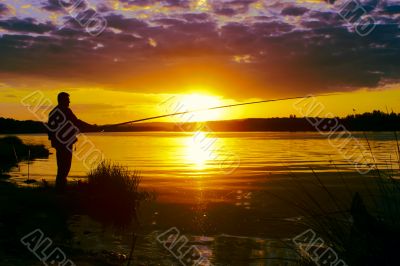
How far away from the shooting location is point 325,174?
80.5 feet

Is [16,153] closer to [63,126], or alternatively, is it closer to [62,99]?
[62,99]

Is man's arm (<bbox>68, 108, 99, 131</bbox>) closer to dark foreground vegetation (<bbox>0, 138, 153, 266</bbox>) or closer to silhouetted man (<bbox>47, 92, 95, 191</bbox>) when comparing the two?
silhouetted man (<bbox>47, 92, 95, 191</bbox>)

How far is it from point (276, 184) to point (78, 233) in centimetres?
1203

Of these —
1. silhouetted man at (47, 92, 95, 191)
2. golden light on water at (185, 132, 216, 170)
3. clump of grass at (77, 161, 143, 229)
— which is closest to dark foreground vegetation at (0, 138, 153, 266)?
clump of grass at (77, 161, 143, 229)

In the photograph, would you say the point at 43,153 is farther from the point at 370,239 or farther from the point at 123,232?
the point at 370,239

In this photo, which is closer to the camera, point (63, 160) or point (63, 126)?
point (63, 126)

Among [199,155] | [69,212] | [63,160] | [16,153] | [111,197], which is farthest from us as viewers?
[199,155]

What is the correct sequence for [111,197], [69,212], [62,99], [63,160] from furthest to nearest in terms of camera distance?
1. [111,197]
2. [63,160]
3. [62,99]
4. [69,212]

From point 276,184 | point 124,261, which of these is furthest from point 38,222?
point 276,184

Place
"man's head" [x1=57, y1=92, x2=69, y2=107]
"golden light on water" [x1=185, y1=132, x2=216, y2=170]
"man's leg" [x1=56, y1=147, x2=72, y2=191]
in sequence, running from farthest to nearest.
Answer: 1. "golden light on water" [x1=185, y1=132, x2=216, y2=170]
2. "man's leg" [x1=56, y1=147, x2=72, y2=191]
3. "man's head" [x1=57, y1=92, x2=69, y2=107]

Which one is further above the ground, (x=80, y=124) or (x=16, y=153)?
(x=16, y=153)

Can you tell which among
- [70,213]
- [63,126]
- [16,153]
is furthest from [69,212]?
[16,153]

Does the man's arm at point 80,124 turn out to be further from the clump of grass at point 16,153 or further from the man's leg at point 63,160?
the clump of grass at point 16,153

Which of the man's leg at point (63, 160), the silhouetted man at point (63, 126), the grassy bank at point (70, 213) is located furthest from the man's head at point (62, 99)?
the grassy bank at point (70, 213)
